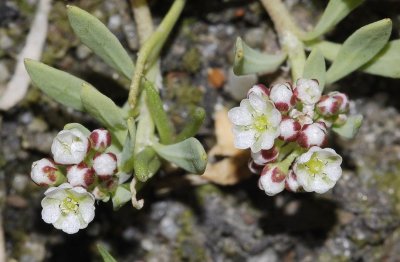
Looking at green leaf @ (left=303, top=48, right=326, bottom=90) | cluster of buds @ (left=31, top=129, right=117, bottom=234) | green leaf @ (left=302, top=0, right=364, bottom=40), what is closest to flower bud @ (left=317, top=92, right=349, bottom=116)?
green leaf @ (left=303, top=48, right=326, bottom=90)

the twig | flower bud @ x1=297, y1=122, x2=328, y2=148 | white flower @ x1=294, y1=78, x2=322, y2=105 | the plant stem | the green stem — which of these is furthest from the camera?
the twig

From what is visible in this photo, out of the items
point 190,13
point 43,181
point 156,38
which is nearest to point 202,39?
point 190,13

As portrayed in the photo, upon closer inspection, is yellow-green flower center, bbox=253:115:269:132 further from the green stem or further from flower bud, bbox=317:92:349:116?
the green stem

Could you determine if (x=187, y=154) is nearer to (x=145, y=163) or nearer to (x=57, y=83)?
(x=145, y=163)

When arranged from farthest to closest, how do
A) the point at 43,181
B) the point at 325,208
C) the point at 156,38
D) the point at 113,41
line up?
1. the point at 325,208
2. the point at 156,38
3. the point at 113,41
4. the point at 43,181

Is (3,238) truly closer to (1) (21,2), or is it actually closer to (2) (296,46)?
(1) (21,2)

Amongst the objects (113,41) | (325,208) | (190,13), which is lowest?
(325,208)
